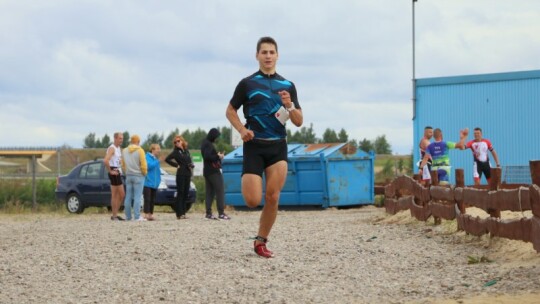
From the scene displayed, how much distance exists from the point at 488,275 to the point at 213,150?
12.6 meters

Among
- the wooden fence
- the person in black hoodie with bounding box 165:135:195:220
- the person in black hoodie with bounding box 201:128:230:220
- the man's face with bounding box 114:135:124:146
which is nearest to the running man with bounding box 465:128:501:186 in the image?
the wooden fence

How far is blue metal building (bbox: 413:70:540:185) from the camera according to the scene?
34531 millimetres

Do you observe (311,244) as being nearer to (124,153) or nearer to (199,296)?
(199,296)

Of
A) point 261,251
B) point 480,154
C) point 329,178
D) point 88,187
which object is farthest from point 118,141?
point 261,251

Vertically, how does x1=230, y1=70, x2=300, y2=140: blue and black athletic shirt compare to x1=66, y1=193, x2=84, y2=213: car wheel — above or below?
above

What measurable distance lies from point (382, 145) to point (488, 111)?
52.1 metres

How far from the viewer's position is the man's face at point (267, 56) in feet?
34.4

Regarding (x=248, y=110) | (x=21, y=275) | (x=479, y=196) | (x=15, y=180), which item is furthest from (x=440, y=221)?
(x=15, y=180)

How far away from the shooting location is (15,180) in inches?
1297

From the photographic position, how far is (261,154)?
412 inches

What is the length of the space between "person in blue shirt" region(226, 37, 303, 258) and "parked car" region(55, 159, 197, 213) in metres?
17.2

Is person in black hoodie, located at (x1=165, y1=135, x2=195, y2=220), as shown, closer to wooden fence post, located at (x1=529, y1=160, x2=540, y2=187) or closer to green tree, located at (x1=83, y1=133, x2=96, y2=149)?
wooden fence post, located at (x1=529, y1=160, x2=540, y2=187)

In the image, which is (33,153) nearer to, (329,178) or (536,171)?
(329,178)

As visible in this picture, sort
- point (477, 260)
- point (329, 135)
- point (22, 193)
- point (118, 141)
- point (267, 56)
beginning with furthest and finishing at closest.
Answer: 1. point (329, 135)
2. point (22, 193)
3. point (118, 141)
4. point (267, 56)
5. point (477, 260)
